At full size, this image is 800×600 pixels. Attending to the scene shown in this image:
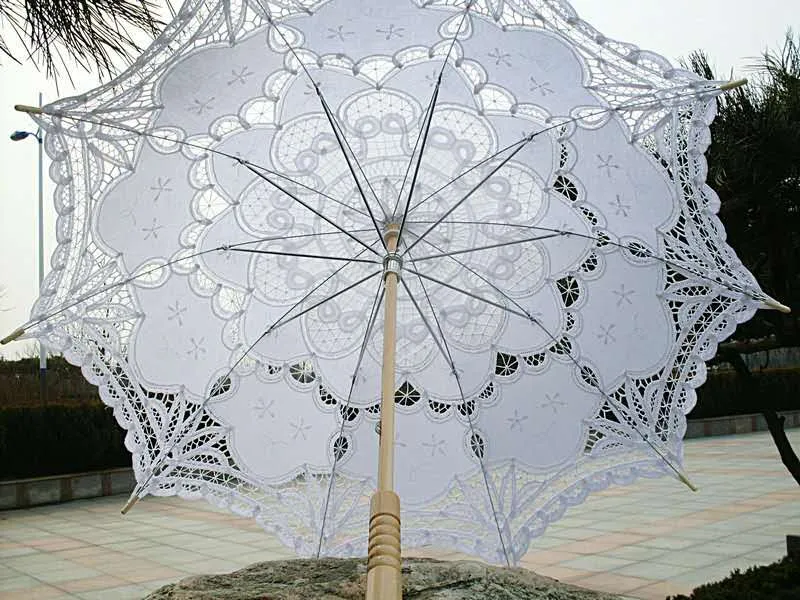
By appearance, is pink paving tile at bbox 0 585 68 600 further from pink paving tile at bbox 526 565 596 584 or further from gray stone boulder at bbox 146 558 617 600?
pink paving tile at bbox 526 565 596 584

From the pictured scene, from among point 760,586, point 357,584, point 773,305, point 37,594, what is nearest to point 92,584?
point 37,594

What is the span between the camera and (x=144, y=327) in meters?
2.59

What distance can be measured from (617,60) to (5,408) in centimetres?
745

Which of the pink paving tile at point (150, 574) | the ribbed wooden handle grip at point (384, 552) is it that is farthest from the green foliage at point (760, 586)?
the pink paving tile at point (150, 574)

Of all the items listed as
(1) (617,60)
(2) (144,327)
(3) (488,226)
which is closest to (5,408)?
(2) (144,327)

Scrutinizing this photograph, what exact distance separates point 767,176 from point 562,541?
9.47 ft

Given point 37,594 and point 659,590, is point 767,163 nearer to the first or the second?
point 659,590

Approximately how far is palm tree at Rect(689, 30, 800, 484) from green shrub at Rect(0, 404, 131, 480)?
6586mm

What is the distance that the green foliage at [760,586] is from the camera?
2590 mm

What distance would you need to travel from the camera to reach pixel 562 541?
526 cm

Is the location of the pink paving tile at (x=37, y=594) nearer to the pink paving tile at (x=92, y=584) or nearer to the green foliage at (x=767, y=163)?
the pink paving tile at (x=92, y=584)

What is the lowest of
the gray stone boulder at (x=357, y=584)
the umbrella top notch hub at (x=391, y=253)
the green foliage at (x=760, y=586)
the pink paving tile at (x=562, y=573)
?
the pink paving tile at (x=562, y=573)

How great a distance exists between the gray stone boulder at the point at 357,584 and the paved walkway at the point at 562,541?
55.9 inches

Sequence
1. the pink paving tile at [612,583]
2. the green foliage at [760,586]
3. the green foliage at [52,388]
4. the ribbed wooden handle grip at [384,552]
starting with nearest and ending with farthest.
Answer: the ribbed wooden handle grip at [384,552] < the green foliage at [760,586] < the pink paving tile at [612,583] < the green foliage at [52,388]
